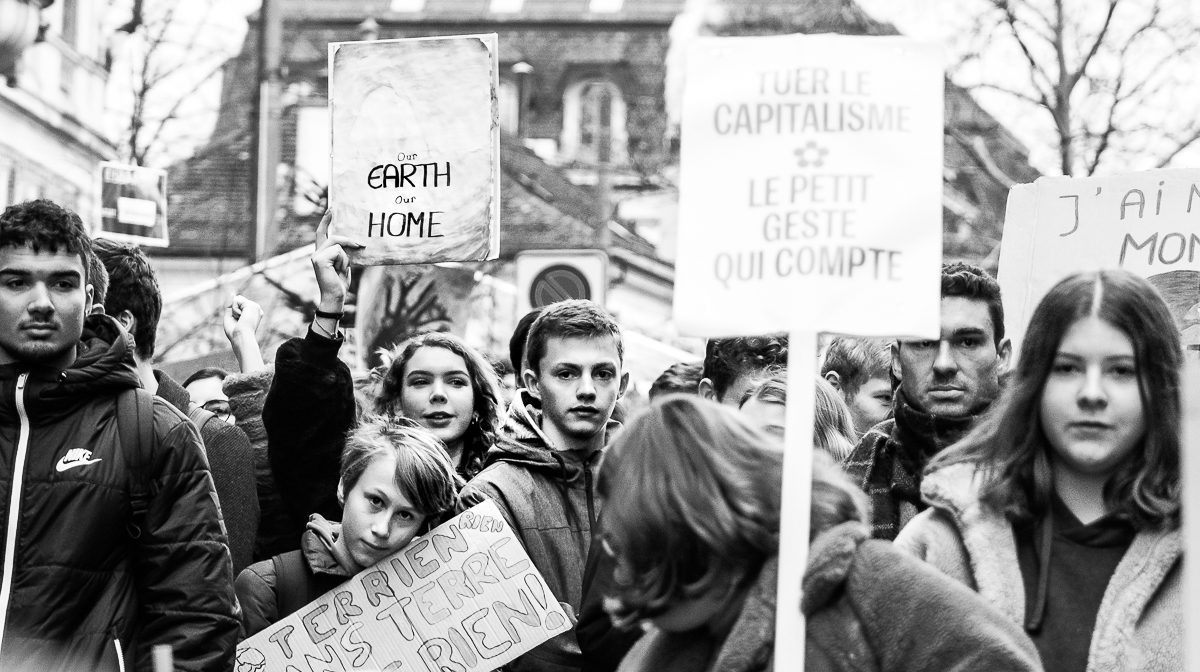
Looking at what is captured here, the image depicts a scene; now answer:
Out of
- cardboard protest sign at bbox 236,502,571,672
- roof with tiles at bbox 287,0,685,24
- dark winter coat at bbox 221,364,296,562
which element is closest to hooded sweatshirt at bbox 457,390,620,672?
cardboard protest sign at bbox 236,502,571,672

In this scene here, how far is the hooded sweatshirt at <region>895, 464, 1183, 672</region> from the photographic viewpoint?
10.1ft

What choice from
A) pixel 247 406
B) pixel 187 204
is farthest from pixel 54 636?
pixel 187 204

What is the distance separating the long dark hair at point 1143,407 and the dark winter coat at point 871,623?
1.61 ft

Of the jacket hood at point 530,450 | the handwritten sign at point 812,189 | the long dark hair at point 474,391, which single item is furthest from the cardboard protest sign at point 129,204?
the handwritten sign at point 812,189

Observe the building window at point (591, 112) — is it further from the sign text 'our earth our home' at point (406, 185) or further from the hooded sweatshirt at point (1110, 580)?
→ the hooded sweatshirt at point (1110, 580)

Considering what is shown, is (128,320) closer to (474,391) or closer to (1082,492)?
(474,391)

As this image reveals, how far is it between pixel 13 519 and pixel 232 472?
132 centimetres

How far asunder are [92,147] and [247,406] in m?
21.8

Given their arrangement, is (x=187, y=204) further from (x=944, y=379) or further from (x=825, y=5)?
(x=944, y=379)

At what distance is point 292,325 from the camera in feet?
65.0

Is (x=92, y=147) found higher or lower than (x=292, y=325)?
higher

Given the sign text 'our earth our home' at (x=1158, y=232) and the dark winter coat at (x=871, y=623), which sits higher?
the sign text 'our earth our home' at (x=1158, y=232)

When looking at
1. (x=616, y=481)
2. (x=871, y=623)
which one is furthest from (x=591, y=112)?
(x=871, y=623)

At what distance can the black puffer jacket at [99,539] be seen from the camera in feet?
13.4
